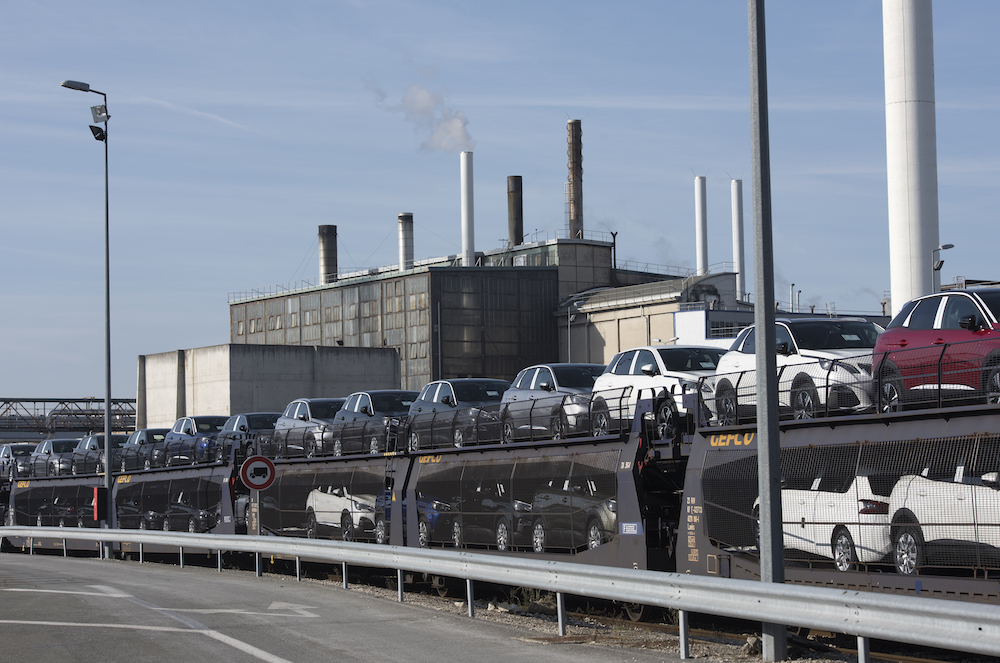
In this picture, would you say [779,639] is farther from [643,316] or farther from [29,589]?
[643,316]

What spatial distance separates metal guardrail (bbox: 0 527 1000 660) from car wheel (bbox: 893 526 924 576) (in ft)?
5.86

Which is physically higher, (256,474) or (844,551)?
(256,474)

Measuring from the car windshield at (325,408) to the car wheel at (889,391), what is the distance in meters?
17.8


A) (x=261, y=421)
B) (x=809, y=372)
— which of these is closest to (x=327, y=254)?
(x=261, y=421)

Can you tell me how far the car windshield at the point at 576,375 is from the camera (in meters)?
21.4

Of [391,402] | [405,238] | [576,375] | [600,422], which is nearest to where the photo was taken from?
[600,422]

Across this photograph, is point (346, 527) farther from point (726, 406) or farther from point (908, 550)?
point (908, 550)

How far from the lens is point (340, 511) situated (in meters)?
22.8

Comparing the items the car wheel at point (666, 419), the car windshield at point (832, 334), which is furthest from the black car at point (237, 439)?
the car windshield at point (832, 334)

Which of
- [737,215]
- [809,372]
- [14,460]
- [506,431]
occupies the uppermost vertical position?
[737,215]

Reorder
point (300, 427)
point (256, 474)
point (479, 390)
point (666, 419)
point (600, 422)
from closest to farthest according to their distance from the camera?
point (666, 419), point (600, 422), point (256, 474), point (479, 390), point (300, 427)

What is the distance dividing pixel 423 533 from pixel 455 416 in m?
2.21

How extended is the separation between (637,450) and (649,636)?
3.12 meters

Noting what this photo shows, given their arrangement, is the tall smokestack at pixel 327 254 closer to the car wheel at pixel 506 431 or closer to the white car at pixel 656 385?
the white car at pixel 656 385
